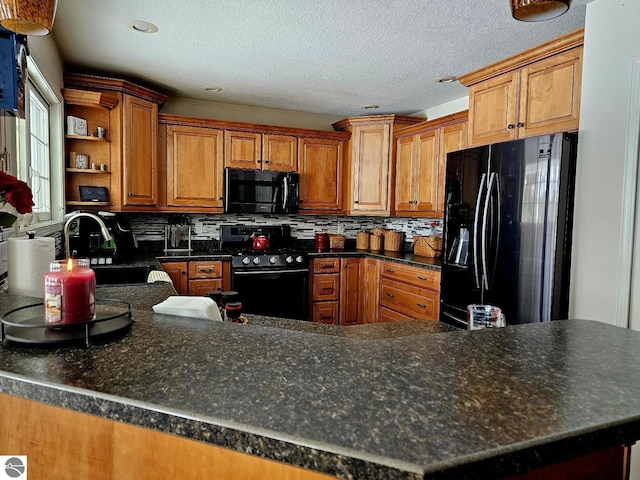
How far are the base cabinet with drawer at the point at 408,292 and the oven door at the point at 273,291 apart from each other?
78cm

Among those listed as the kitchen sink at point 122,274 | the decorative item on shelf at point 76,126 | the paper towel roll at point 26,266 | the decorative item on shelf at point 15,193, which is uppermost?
the decorative item on shelf at point 76,126

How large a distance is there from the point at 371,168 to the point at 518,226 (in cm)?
225

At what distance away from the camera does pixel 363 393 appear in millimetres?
611

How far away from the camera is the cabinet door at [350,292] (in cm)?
433

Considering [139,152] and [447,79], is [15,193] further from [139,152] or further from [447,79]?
[447,79]

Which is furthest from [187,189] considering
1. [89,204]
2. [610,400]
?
[610,400]

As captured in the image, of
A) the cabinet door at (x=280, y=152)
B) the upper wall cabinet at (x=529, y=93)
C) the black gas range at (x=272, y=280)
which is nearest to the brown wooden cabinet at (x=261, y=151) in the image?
the cabinet door at (x=280, y=152)

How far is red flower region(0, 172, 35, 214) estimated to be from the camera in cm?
100

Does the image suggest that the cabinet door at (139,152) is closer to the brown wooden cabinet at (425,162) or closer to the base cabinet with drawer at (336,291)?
the base cabinet with drawer at (336,291)

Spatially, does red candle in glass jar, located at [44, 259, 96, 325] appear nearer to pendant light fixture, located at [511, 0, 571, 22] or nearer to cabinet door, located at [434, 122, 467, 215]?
pendant light fixture, located at [511, 0, 571, 22]

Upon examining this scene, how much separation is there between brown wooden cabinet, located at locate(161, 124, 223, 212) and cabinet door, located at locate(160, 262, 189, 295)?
0.63 m

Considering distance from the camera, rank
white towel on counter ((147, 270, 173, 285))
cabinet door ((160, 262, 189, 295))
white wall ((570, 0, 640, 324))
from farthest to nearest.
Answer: cabinet door ((160, 262, 189, 295)) → white towel on counter ((147, 270, 173, 285)) → white wall ((570, 0, 640, 324))

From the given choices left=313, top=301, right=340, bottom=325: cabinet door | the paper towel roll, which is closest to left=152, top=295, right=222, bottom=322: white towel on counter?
the paper towel roll

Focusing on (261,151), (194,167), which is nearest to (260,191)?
(261,151)
